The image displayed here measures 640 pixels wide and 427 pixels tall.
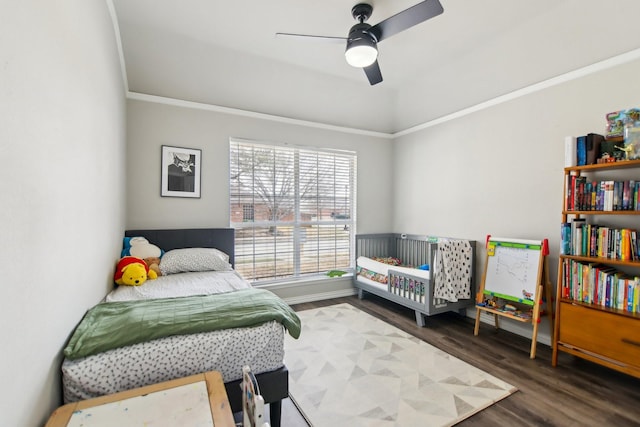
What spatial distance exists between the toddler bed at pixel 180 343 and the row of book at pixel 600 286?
87.7 inches

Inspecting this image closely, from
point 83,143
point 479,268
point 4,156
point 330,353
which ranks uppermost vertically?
point 83,143

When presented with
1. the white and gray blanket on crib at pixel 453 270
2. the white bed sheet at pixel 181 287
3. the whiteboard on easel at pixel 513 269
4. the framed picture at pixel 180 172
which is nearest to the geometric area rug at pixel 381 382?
the white and gray blanket on crib at pixel 453 270

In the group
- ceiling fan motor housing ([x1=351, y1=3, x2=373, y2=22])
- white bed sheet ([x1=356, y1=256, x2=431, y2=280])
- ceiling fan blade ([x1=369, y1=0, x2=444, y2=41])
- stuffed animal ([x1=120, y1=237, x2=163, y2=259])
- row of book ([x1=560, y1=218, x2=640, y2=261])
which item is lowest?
white bed sheet ([x1=356, y1=256, x2=431, y2=280])

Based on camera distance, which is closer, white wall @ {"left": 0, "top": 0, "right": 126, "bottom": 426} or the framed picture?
white wall @ {"left": 0, "top": 0, "right": 126, "bottom": 426}

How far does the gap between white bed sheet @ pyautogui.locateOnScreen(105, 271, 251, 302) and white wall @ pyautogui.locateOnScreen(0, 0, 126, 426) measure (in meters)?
0.29

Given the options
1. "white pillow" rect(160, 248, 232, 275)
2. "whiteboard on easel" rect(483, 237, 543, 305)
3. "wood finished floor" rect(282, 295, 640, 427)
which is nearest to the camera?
"wood finished floor" rect(282, 295, 640, 427)

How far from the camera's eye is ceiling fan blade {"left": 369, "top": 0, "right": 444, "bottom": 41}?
1973 mm

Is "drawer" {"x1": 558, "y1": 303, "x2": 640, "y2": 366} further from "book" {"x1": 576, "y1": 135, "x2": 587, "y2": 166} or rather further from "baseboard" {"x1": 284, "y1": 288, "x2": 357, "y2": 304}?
"baseboard" {"x1": 284, "y1": 288, "x2": 357, "y2": 304}

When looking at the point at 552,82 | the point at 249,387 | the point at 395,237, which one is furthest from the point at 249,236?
the point at 552,82

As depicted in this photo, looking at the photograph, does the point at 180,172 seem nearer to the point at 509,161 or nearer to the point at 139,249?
the point at 139,249

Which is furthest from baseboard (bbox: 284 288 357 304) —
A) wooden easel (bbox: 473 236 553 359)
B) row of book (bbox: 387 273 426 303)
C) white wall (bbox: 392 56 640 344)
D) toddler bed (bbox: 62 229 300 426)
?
toddler bed (bbox: 62 229 300 426)

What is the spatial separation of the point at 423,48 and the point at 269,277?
3238 mm

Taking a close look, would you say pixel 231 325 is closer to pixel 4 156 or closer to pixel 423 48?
pixel 4 156

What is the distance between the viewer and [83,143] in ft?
4.88
